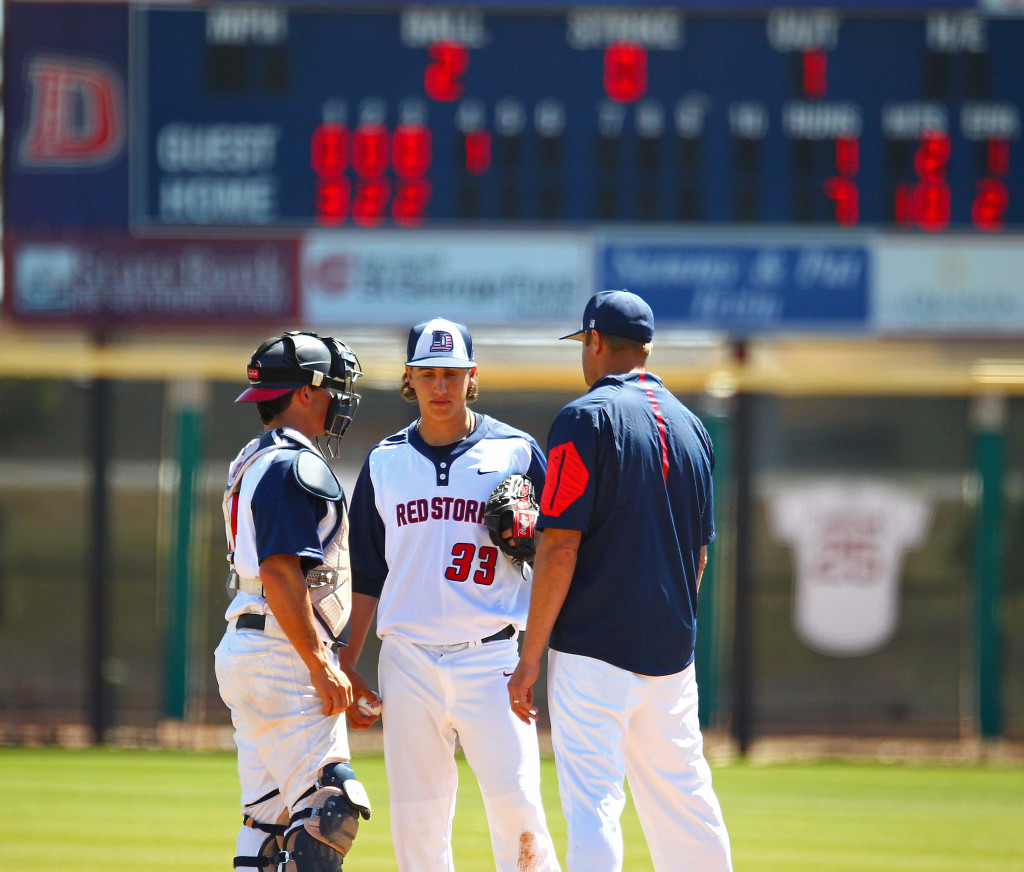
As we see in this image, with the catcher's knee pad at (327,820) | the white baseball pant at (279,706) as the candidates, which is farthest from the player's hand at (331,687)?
the catcher's knee pad at (327,820)

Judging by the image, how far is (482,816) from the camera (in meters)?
6.42

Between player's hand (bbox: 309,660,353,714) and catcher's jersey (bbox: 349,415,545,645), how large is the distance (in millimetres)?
286

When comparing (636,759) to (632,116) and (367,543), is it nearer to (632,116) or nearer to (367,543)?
(367,543)

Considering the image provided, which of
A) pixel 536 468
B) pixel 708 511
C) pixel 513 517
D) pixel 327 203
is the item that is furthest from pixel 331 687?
Answer: pixel 327 203

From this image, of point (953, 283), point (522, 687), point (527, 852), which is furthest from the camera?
point (953, 283)

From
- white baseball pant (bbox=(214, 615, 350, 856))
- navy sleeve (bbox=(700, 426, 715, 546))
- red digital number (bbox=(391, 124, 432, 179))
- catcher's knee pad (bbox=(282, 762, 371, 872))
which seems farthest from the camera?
red digital number (bbox=(391, 124, 432, 179))

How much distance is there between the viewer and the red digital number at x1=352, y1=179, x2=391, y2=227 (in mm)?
9156

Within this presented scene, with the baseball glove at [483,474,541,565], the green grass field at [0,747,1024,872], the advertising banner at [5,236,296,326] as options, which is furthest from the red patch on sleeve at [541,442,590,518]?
the advertising banner at [5,236,296,326]

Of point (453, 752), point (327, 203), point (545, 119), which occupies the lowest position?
point (453, 752)

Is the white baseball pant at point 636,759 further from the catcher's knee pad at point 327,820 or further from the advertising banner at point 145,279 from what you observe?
the advertising banner at point 145,279

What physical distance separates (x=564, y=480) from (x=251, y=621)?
2.89 ft

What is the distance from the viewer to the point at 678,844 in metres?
3.36

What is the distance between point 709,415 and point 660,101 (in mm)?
2274

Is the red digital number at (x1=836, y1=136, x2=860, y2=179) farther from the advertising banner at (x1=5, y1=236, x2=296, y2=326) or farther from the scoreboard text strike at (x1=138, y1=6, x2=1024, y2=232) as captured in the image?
the advertising banner at (x1=5, y1=236, x2=296, y2=326)
